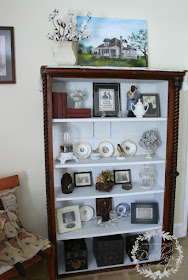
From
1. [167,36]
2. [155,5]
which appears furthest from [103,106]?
[155,5]

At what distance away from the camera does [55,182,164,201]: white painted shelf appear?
6.49ft

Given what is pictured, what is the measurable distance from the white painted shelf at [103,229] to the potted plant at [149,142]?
649 mm

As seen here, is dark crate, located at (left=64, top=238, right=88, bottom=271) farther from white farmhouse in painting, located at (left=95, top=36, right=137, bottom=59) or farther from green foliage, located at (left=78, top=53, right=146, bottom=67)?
white farmhouse in painting, located at (left=95, top=36, right=137, bottom=59)

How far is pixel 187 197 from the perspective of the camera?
256cm

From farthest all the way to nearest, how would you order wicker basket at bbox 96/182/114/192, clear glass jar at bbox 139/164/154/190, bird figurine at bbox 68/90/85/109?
1. clear glass jar at bbox 139/164/154/190
2. wicker basket at bbox 96/182/114/192
3. bird figurine at bbox 68/90/85/109

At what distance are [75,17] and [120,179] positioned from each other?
1.55 metres

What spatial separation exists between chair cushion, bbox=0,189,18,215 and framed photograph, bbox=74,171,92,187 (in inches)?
22.5

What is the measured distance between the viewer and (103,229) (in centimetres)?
210

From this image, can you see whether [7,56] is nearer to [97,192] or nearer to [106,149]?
[106,149]

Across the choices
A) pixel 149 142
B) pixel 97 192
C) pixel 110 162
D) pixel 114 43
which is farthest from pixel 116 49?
pixel 97 192

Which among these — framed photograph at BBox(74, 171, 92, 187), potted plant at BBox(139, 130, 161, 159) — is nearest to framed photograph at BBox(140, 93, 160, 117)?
potted plant at BBox(139, 130, 161, 159)

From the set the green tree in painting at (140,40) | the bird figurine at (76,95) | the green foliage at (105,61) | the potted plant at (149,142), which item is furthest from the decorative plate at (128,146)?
the green tree in painting at (140,40)

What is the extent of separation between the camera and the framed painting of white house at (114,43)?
210cm

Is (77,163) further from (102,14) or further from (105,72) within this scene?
(102,14)
